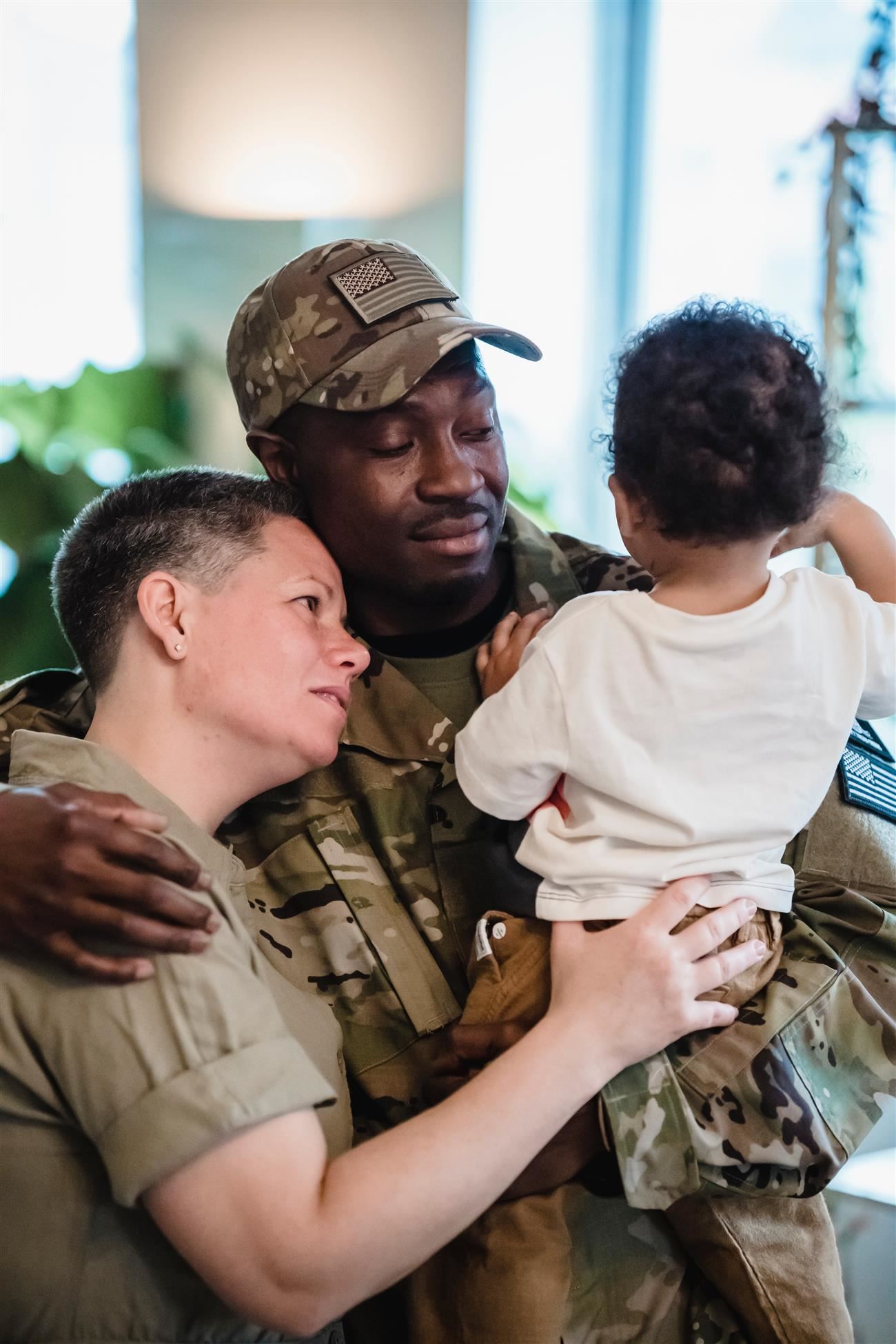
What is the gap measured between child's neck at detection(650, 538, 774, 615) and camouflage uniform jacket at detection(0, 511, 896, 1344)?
105 mm

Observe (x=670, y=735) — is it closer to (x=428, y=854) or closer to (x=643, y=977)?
(x=643, y=977)

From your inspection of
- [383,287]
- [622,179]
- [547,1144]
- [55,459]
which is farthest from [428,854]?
[622,179]

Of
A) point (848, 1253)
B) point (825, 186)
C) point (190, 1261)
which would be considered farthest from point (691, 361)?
point (825, 186)

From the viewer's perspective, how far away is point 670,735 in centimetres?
115

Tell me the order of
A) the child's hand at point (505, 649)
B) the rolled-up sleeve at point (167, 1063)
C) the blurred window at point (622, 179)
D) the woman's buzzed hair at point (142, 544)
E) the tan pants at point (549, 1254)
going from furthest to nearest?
the blurred window at point (622, 179) < the child's hand at point (505, 649) < the woman's buzzed hair at point (142, 544) < the tan pants at point (549, 1254) < the rolled-up sleeve at point (167, 1063)

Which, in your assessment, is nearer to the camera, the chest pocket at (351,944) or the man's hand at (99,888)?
the man's hand at (99,888)

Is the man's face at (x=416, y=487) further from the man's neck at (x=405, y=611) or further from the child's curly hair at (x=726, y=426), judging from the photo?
the child's curly hair at (x=726, y=426)

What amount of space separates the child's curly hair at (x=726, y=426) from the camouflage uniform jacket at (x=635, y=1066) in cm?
19

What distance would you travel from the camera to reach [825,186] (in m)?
3.38

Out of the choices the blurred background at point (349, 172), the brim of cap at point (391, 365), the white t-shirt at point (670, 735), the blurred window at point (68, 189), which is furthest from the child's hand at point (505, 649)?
the blurred window at point (68, 189)

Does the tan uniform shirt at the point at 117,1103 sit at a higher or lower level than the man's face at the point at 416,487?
lower

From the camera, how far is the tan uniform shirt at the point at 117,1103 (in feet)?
3.13

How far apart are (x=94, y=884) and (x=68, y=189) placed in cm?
328

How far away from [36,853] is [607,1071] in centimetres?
53
